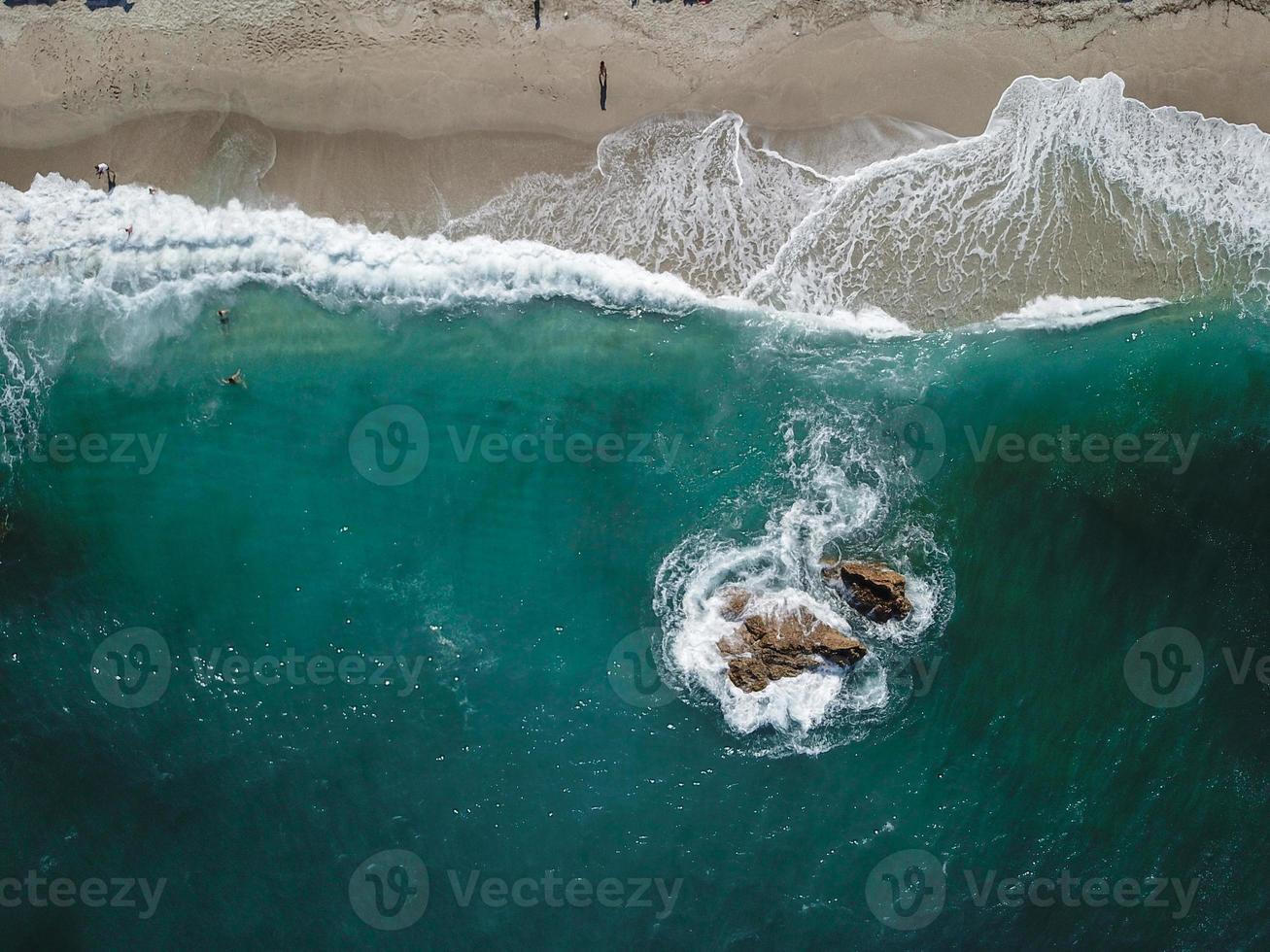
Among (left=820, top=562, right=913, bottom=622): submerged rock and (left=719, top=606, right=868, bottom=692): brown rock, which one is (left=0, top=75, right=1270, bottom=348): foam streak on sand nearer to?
(left=820, top=562, right=913, bottom=622): submerged rock

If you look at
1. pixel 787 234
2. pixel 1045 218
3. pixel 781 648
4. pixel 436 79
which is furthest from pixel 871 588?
pixel 436 79

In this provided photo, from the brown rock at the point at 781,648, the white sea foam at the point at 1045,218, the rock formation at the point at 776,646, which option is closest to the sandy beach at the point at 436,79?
the white sea foam at the point at 1045,218

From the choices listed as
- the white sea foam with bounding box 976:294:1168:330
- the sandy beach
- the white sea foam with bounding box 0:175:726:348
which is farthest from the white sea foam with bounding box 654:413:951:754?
the sandy beach

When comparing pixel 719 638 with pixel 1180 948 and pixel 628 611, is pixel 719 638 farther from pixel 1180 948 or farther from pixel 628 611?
pixel 1180 948

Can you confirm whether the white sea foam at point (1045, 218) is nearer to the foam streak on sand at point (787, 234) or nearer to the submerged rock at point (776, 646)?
the foam streak on sand at point (787, 234)

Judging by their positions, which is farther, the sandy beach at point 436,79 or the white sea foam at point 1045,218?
the white sea foam at point 1045,218

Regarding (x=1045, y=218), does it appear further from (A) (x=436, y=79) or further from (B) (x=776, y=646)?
(A) (x=436, y=79)
